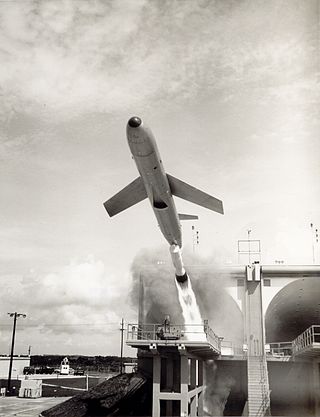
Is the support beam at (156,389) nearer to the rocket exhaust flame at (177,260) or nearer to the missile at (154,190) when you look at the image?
the rocket exhaust flame at (177,260)

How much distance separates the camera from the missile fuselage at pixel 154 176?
2075cm

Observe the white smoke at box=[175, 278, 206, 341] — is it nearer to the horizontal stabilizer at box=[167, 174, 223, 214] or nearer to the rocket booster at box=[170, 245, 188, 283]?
the rocket booster at box=[170, 245, 188, 283]

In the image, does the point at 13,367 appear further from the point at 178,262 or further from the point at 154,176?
the point at 154,176

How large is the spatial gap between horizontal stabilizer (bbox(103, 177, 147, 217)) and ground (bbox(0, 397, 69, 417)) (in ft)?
61.8

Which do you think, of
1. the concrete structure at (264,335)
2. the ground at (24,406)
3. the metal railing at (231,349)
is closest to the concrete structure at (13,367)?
the ground at (24,406)

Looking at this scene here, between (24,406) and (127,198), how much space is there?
2601 centimetres

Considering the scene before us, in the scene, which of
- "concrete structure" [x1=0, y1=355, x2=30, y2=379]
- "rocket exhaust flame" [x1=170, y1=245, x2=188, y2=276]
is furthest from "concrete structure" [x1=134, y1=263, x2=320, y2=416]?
"concrete structure" [x1=0, y1=355, x2=30, y2=379]

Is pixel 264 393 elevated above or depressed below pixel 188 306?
below

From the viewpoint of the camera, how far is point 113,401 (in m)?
33.2

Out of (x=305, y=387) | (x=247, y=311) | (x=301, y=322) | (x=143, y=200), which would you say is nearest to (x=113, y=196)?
(x=143, y=200)

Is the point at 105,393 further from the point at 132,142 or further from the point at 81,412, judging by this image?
the point at 132,142

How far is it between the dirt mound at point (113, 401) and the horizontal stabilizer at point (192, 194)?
15.5 m

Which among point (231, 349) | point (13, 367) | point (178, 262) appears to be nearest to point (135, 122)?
point (178, 262)

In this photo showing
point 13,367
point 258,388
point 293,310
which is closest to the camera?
point 258,388
